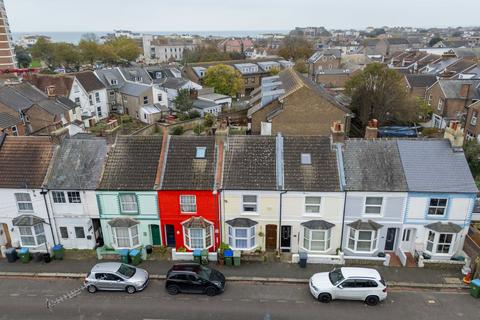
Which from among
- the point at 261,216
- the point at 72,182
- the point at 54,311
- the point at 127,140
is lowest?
the point at 54,311

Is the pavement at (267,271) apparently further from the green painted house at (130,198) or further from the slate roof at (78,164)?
the slate roof at (78,164)

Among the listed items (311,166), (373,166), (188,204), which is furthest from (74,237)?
(373,166)

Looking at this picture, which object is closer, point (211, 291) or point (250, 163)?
point (211, 291)

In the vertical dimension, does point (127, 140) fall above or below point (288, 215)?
above

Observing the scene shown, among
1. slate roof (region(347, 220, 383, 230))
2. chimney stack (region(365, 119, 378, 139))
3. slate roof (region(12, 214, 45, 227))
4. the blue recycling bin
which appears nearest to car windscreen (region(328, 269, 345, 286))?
slate roof (region(347, 220, 383, 230))

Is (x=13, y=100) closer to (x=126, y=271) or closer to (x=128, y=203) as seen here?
(x=128, y=203)

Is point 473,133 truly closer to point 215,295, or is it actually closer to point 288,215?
point 288,215

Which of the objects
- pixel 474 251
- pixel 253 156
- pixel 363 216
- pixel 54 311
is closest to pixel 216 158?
pixel 253 156
